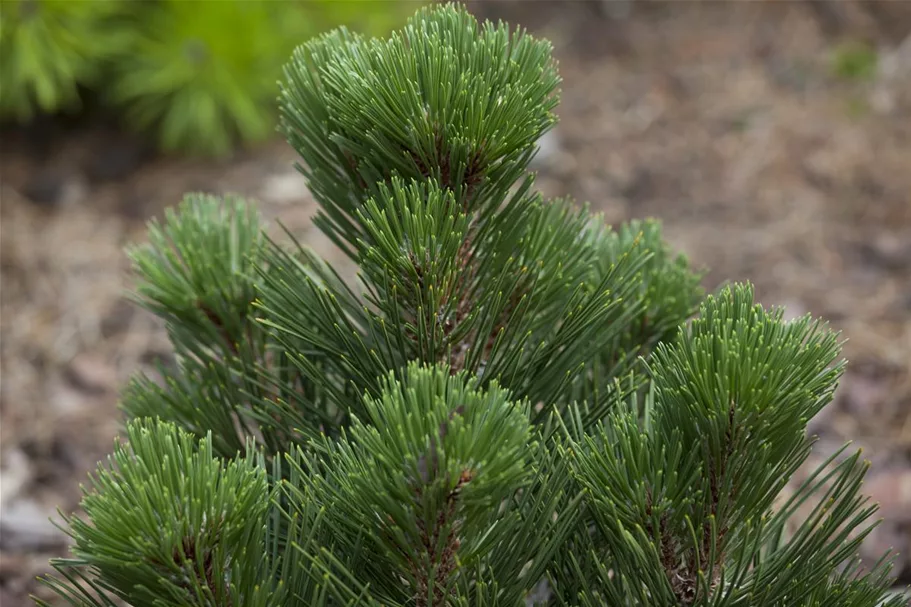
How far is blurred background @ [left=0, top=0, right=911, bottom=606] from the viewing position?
110 inches

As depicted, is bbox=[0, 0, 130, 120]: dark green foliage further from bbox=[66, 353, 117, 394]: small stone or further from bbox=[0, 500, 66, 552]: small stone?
bbox=[0, 500, 66, 552]: small stone

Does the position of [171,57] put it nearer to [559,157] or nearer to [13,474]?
[559,157]

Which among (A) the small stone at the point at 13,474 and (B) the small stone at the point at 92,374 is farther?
(B) the small stone at the point at 92,374

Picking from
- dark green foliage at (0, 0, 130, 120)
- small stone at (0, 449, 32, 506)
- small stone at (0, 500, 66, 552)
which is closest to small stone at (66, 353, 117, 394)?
small stone at (0, 449, 32, 506)

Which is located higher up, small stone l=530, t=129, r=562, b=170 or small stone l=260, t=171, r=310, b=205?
small stone l=530, t=129, r=562, b=170

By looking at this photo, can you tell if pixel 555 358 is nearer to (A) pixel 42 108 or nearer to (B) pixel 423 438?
(B) pixel 423 438

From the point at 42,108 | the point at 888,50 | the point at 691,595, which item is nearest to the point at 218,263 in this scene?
the point at 691,595

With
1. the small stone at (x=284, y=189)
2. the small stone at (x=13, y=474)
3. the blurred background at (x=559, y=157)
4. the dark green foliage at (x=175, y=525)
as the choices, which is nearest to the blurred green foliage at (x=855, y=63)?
the blurred background at (x=559, y=157)

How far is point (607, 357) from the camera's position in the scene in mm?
1265

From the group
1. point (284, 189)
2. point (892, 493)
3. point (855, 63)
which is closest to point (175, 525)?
point (892, 493)

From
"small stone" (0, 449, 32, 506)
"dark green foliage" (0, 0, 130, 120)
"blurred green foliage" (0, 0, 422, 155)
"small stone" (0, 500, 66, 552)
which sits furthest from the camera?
"blurred green foliage" (0, 0, 422, 155)

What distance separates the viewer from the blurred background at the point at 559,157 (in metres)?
2.80

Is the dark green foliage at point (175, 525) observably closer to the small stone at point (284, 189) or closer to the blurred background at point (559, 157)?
the blurred background at point (559, 157)

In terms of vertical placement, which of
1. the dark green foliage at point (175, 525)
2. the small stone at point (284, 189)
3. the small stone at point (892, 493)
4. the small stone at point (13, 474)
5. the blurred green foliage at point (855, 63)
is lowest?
the dark green foliage at point (175, 525)
